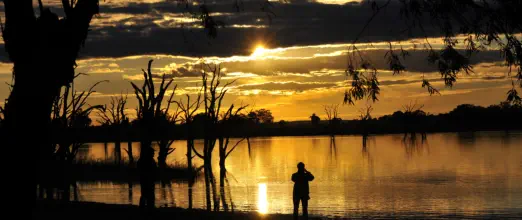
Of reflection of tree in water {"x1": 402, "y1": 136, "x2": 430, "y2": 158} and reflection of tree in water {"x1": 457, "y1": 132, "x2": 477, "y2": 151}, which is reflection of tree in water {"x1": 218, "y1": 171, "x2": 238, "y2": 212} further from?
reflection of tree in water {"x1": 457, "y1": 132, "x2": 477, "y2": 151}

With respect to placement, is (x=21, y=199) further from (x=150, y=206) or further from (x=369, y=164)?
(x=369, y=164)

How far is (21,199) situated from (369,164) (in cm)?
6487

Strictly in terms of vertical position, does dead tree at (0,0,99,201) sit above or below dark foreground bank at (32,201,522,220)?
above

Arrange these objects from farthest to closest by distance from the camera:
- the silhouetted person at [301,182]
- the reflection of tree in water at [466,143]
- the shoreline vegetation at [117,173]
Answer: the reflection of tree in water at [466,143], the shoreline vegetation at [117,173], the silhouetted person at [301,182]

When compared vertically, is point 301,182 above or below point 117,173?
below

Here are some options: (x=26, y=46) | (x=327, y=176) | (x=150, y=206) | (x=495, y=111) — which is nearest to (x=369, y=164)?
(x=327, y=176)

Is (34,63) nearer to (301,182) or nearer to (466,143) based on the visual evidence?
(301,182)

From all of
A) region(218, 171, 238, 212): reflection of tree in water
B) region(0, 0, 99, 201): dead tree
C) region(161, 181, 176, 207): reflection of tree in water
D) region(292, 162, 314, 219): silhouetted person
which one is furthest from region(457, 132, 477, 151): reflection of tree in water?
region(0, 0, 99, 201): dead tree

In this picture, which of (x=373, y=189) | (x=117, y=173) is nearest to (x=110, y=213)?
→ (x=373, y=189)

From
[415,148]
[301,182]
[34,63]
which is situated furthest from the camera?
[415,148]

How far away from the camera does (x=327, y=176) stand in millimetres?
58469

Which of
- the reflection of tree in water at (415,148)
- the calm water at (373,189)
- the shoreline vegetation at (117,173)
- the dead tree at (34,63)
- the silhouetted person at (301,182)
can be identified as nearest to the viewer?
the dead tree at (34,63)

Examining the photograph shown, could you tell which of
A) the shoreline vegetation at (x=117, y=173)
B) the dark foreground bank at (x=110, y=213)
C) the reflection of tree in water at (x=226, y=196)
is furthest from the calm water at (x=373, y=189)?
the dark foreground bank at (x=110, y=213)

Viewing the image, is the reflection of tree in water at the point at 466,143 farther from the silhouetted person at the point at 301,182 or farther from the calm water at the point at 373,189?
the silhouetted person at the point at 301,182
